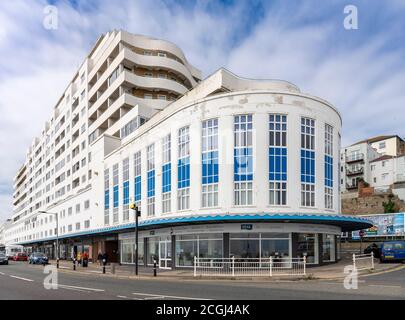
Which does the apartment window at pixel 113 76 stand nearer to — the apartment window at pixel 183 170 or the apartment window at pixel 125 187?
the apartment window at pixel 125 187

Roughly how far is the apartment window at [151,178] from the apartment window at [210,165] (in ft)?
23.9

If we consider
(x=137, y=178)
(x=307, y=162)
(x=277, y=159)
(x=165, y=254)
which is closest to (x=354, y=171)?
(x=137, y=178)

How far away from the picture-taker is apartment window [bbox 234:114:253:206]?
29.6 metres

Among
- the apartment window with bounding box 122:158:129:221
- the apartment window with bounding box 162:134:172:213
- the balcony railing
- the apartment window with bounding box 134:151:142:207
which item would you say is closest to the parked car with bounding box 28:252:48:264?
the apartment window with bounding box 122:158:129:221

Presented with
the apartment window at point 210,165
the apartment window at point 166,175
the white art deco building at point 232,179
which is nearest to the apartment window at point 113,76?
the white art deco building at point 232,179

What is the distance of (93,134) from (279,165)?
38909 millimetres

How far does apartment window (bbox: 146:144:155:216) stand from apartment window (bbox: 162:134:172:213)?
192cm

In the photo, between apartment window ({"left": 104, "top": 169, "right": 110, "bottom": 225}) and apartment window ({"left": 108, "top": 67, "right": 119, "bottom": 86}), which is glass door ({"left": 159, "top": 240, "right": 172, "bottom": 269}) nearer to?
apartment window ({"left": 104, "top": 169, "right": 110, "bottom": 225})

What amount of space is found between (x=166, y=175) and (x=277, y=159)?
32.3 feet

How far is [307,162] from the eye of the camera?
99.8 ft

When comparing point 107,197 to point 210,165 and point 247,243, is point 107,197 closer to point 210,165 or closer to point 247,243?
point 210,165

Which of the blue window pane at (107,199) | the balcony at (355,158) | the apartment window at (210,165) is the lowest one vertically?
the blue window pane at (107,199)

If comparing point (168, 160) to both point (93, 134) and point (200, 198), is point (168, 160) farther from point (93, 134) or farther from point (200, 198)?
point (93, 134)

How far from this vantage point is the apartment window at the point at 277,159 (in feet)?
96.5
